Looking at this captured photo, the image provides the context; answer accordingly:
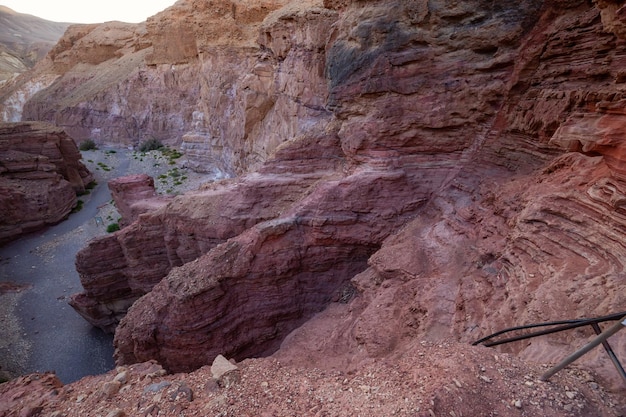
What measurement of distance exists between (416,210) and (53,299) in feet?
53.4

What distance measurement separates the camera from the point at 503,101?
6703 mm

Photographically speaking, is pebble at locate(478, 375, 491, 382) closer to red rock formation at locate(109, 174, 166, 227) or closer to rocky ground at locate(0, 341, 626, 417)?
rocky ground at locate(0, 341, 626, 417)

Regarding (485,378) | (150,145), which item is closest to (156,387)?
(485,378)

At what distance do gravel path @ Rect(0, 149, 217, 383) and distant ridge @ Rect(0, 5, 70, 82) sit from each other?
159 feet

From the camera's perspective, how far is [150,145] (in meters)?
34.9

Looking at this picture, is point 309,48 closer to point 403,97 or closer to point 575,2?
point 403,97

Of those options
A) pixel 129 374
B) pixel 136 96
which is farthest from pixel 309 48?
pixel 136 96

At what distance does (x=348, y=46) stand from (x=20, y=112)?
5347cm

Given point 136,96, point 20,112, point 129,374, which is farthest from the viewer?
point 20,112

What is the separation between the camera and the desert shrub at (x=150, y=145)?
1366 inches

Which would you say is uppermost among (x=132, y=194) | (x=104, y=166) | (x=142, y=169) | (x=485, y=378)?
(x=485, y=378)

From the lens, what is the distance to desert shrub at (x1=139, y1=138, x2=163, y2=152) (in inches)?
1366

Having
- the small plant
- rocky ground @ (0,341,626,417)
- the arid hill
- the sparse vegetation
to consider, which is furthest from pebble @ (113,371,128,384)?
the sparse vegetation

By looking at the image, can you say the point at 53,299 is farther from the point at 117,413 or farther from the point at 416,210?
the point at 416,210
